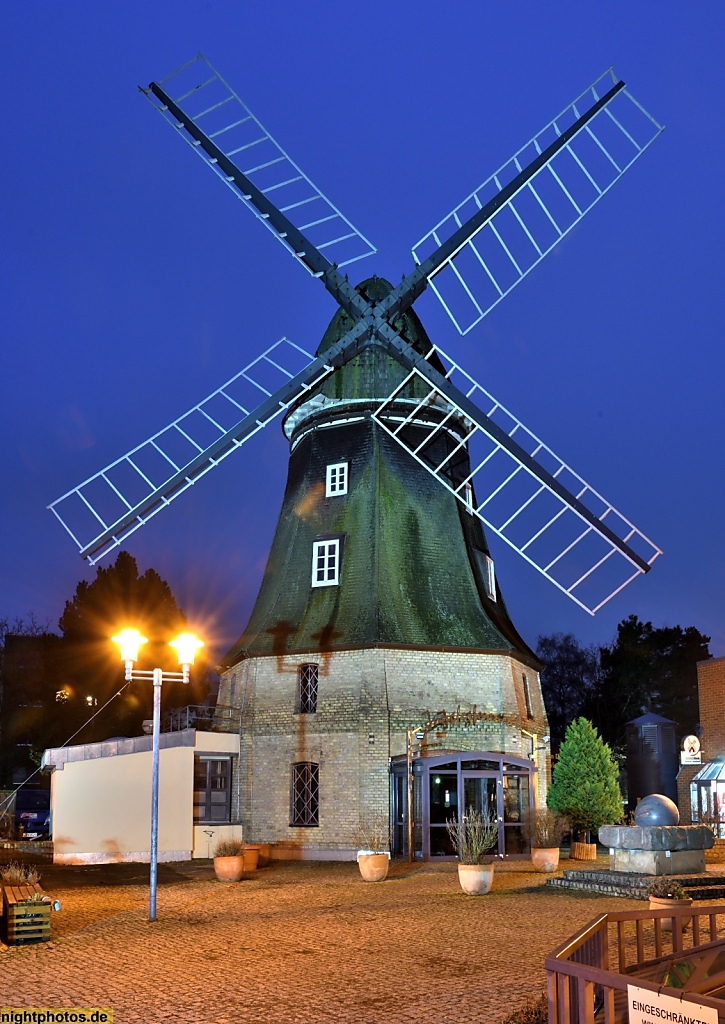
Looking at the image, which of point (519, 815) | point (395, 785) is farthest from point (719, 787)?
point (395, 785)

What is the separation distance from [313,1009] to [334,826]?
15610 mm

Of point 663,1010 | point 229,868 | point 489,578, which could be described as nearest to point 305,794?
point 229,868

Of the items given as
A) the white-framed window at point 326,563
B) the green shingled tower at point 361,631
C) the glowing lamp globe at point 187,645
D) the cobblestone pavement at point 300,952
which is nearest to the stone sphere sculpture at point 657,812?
the cobblestone pavement at point 300,952

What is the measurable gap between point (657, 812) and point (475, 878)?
138 inches

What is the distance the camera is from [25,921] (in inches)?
467

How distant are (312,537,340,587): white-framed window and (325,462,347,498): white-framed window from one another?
136 cm

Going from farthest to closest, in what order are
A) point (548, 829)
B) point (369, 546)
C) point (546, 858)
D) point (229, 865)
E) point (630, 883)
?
point (369, 546) < point (548, 829) < point (546, 858) < point (229, 865) < point (630, 883)

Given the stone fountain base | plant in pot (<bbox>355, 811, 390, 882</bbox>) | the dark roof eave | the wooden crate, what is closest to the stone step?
the stone fountain base

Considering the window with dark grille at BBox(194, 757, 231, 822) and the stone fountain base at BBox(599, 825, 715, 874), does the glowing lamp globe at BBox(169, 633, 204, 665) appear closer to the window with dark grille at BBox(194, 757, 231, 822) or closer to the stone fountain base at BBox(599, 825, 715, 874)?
the stone fountain base at BBox(599, 825, 715, 874)

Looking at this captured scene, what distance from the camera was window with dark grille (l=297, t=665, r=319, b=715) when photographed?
2517 cm

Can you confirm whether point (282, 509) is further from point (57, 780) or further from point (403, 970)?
point (403, 970)

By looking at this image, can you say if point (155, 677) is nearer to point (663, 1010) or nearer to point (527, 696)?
point (663, 1010)

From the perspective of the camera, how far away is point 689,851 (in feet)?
55.9

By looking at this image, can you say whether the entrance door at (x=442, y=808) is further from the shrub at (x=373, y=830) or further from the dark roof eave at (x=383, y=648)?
the dark roof eave at (x=383, y=648)
